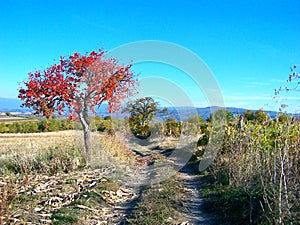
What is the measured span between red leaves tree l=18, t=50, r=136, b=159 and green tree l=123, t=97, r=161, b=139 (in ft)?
25.8

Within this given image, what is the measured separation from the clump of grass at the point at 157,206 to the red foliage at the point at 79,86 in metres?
3.17

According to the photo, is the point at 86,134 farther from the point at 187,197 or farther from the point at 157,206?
the point at 157,206

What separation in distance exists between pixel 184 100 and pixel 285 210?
920 centimetres

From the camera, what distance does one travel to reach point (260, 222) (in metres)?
4.24

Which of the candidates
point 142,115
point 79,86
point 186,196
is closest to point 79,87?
point 79,86

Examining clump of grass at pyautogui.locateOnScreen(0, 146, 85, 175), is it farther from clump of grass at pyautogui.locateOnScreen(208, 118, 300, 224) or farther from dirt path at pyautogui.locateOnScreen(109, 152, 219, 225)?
clump of grass at pyautogui.locateOnScreen(208, 118, 300, 224)

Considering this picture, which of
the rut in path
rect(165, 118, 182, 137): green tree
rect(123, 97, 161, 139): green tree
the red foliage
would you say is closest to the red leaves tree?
the red foliage

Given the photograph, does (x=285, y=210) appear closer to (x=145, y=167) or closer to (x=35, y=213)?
(x=35, y=213)

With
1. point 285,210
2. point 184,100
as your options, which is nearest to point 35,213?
point 285,210

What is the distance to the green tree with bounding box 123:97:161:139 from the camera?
17.5 metres

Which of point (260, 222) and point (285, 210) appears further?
point (260, 222)

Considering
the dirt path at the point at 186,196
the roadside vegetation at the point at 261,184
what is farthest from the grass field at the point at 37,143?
the roadside vegetation at the point at 261,184

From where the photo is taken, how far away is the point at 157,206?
5.25 m

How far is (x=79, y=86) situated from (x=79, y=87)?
0.03 meters
